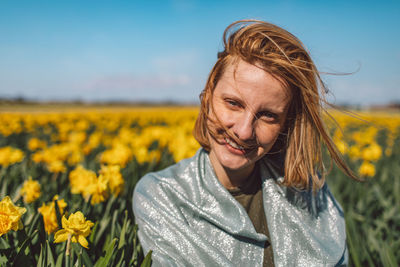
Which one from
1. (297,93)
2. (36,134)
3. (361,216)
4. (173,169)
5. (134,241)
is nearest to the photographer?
(134,241)

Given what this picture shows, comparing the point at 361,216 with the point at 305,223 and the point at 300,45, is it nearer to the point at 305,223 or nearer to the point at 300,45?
the point at 305,223

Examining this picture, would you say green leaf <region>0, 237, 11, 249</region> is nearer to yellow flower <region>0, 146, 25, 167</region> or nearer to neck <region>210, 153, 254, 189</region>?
neck <region>210, 153, 254, 189</region>

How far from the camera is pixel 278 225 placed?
1565mm

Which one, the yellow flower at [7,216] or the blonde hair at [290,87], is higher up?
the blonde hair at [290,87]

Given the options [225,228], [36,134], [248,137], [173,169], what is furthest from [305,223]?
[36,134]

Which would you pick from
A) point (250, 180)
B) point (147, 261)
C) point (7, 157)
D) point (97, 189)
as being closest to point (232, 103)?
point (250, 180)

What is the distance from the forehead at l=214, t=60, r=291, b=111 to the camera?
1.36 metres

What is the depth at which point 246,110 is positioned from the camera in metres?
1.38

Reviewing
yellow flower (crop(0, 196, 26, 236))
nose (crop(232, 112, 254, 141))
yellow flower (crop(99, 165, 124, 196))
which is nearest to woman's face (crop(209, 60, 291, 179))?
nose (crop(232, 112, 254, 141))

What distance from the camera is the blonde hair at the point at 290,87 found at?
1.39 m

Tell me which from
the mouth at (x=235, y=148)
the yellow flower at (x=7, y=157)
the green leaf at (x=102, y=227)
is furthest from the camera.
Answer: the yellow flower at (x=7, y=157)

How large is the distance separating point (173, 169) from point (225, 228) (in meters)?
0.47

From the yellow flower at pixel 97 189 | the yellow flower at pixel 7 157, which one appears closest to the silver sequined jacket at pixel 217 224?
the yellow flower at pixel 97 189

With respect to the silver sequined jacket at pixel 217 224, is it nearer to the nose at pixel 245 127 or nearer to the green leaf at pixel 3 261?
the nose at pixel 245 127
